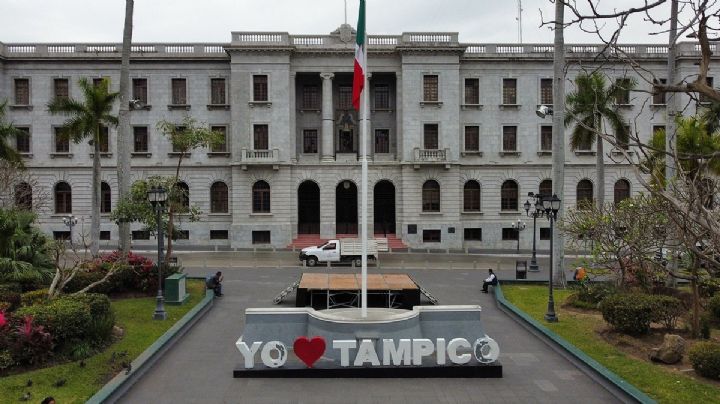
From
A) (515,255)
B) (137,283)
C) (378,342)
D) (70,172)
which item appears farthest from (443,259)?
(70,172)

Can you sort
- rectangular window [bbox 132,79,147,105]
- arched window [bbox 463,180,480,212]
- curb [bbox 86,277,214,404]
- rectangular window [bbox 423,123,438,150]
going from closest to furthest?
1. curb [bbox 86,277,214,404]
2. rectangular window [bbox 423,123,438,150]
3. rectangular window [bbox 132,79,147,105]
4. arched window [bbox 463,180,480,212]

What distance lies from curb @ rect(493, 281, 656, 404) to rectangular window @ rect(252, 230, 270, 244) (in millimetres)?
24925

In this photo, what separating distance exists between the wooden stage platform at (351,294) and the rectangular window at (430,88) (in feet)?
81.0

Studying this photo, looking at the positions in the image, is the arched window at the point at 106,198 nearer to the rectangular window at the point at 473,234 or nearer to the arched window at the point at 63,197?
the arched window at the point at 63,197

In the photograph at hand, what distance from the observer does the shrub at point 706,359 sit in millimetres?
11883

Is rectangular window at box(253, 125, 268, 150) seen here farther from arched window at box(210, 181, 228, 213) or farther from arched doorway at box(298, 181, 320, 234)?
arched doorway at box(298, 181, 320, 234)

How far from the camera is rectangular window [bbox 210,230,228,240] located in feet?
140

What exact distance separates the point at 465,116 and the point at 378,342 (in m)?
32.6

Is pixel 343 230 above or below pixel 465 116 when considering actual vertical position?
below

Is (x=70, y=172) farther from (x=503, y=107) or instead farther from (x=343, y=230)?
(x=503, y=107)

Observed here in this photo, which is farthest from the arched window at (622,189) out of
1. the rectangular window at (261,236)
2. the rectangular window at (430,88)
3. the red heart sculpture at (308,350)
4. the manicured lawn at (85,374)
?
the red heart sculpture at (308,350)

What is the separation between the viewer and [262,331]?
1346 cm

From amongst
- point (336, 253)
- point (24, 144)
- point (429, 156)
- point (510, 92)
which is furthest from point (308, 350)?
point (24, 144)

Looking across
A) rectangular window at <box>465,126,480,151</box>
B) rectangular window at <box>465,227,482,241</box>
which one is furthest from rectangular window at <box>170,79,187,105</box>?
rectangular window at <box>465,227,482,241</box>
